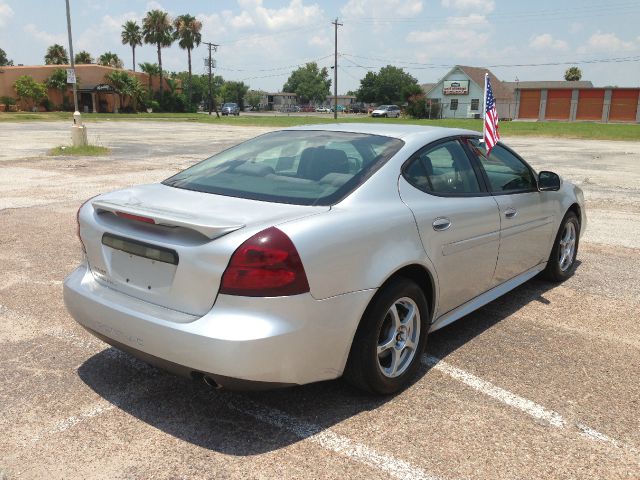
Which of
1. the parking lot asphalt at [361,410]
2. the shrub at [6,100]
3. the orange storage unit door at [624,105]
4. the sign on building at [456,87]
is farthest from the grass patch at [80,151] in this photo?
the sign on building at [456,87]

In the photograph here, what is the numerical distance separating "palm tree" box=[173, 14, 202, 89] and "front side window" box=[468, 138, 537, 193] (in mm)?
81643

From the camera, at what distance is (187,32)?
79.8 m

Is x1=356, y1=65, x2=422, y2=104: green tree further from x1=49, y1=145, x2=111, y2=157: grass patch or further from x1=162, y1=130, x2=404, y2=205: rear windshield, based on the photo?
x1=162, y1=130, x2=404, y2=205: rear windshield

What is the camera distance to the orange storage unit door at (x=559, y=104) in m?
72.1

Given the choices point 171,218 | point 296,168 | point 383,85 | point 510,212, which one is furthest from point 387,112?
point 171,218

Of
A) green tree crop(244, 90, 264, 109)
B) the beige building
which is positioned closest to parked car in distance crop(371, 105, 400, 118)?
the beige building

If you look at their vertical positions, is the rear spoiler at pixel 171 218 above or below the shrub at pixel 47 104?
below

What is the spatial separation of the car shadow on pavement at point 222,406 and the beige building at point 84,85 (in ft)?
222

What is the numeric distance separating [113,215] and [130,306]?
0.55 meters

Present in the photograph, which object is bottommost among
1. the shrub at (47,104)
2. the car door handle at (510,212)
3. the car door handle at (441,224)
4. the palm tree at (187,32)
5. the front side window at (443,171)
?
the car door handle at (510,212)

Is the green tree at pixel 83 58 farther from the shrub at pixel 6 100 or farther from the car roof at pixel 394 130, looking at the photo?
the car roof at pixel 394 130

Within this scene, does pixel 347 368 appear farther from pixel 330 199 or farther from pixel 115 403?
pixel 115 403

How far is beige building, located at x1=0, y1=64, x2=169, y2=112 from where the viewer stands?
61.2 m

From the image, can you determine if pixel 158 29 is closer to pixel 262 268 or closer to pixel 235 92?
pixel 235 92
